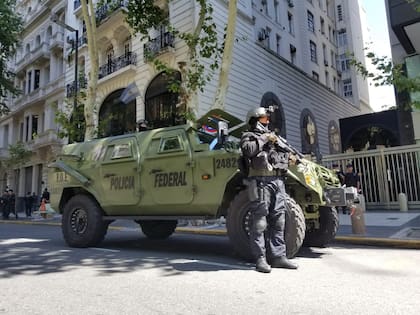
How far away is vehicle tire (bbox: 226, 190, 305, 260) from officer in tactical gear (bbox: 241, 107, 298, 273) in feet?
0.57

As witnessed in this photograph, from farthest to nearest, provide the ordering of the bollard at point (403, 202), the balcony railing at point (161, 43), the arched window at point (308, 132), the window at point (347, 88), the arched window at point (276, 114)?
the window at point (347, 88) → the arched window at point (308, 132) → the arched window at point (276, 114) → the balcony railing at point (161, 43) → the bollard at point (403, 202)

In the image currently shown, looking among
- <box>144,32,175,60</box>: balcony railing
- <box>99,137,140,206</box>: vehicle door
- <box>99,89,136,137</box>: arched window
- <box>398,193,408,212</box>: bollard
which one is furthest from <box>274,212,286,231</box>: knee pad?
<box>99,89,136,137</box>: arched window

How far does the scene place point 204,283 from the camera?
14.2 ft

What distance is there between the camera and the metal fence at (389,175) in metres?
13.8

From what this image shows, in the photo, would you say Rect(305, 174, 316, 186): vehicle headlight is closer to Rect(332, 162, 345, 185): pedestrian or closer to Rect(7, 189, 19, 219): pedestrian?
Rect(332, 162, 345, 185): pedestrian

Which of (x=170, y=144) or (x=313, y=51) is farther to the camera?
(x=313, y=51)

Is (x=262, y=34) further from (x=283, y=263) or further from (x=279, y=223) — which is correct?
(x=283, y=263)

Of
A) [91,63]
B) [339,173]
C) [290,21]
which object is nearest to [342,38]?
[290,21]

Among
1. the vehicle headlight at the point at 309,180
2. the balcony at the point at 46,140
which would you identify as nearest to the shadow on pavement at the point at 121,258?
the vehicle headlight at the point at 309,180

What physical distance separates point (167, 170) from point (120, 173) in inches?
42.3

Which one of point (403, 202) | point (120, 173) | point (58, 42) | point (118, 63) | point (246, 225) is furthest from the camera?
point (58, 42)

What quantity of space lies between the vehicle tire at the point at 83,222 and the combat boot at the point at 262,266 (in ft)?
11.6

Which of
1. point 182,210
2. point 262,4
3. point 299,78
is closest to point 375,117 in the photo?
point 299,78

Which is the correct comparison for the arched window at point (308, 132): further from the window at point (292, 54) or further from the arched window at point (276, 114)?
the window at point (292, 54)
